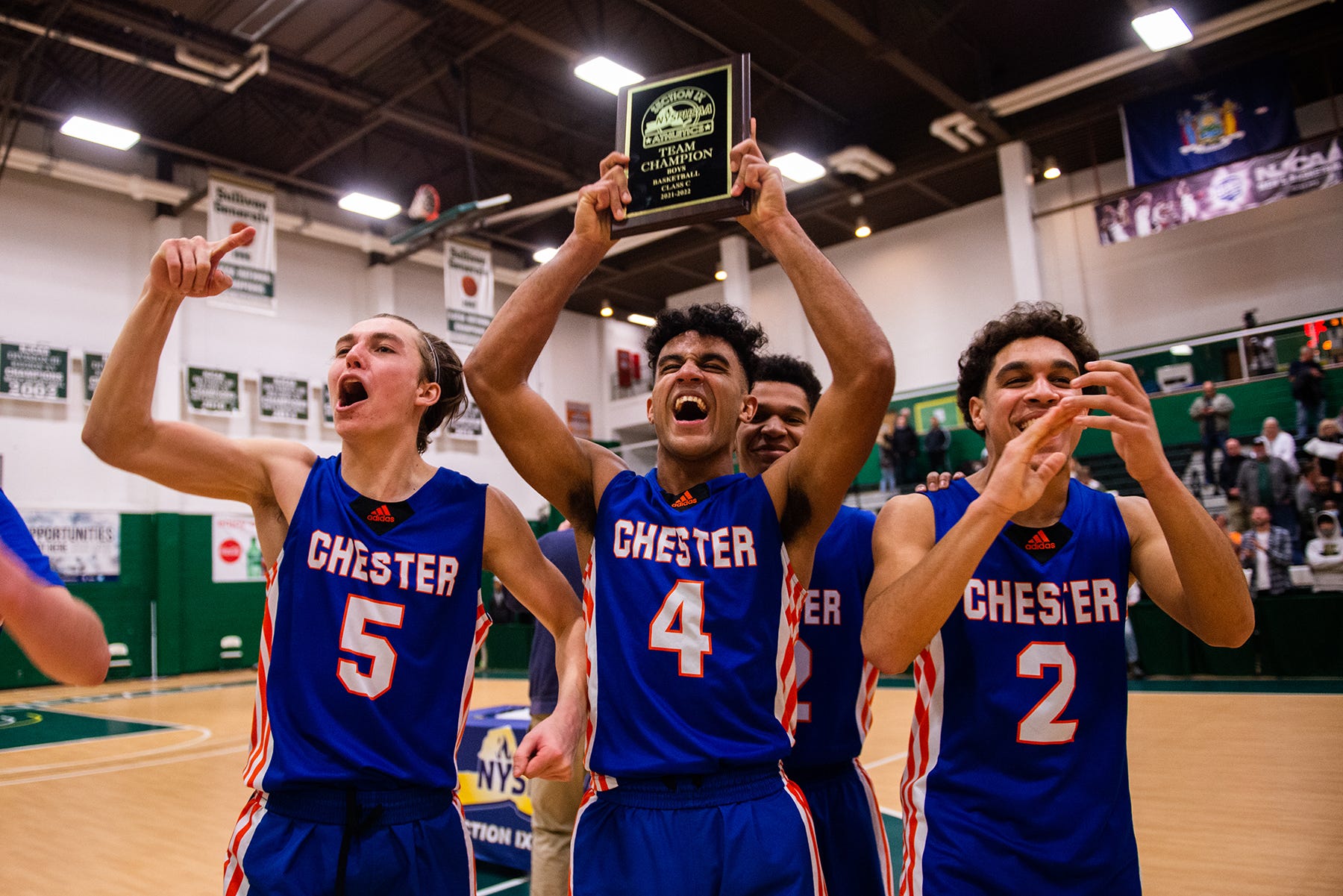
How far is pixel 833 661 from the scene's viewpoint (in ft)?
10.1

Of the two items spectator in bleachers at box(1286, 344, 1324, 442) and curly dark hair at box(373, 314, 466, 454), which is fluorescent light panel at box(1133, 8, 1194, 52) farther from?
curly dark hair at box(373, 314, 466, 454)

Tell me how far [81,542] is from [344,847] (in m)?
18.8

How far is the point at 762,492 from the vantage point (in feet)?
8.27

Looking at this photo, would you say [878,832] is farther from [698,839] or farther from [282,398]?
[282,398]

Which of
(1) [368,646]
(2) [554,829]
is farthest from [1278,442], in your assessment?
(1) [368,646]

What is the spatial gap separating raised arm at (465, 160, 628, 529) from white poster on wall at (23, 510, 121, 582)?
18.0 m

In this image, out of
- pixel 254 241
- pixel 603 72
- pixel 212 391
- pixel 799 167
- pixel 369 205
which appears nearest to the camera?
pixel 603 72

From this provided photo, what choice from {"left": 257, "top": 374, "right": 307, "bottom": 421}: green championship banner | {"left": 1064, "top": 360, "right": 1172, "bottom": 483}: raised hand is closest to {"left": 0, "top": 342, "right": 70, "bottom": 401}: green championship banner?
{"left": 257, "top": 374, "right": 307, "bottom": 421}: green championship banner

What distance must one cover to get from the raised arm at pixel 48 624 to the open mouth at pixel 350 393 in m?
0.98

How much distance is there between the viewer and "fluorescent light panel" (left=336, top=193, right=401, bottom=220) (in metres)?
17.9

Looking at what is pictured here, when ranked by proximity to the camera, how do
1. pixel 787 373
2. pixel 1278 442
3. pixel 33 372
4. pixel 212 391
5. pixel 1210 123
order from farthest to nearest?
pixel 212 391, pixel 33 372, pixel 1210 123, pixel 1278 442, pixel 787 373

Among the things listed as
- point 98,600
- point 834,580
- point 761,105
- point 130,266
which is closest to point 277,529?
point 834,580

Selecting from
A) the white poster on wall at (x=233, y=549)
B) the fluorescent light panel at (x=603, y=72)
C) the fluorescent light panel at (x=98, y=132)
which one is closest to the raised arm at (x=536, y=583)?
the fluorescent light panel at (x=603, y=72)

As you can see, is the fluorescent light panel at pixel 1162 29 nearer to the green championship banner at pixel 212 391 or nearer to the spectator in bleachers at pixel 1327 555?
the spectator in bleachers at pixel 1327 555
